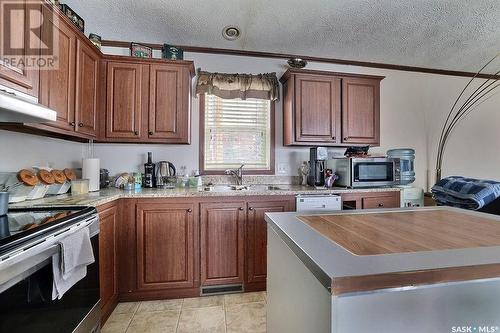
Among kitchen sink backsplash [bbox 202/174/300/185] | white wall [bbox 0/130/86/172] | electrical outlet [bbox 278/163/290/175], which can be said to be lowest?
kitchen sink backsplash [bbox 202/174/300/185]

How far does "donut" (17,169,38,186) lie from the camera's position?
1578mm

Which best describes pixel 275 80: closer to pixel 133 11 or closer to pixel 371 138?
pixel 371 138

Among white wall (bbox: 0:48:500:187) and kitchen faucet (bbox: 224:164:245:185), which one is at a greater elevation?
white wall (bbox: 0:48:500:187)

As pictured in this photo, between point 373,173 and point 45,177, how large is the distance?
2.96 m

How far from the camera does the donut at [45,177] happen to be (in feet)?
→ 5.63

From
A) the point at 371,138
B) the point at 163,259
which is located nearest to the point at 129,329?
the point at 163,259

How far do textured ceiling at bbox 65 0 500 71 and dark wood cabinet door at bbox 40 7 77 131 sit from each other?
0.53 m

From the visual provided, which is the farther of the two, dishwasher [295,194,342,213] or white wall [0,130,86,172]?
dishwasher [295,194,342,213]

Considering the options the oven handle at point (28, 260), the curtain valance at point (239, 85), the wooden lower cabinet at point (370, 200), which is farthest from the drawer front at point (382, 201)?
the oven handle at point (28, 260)

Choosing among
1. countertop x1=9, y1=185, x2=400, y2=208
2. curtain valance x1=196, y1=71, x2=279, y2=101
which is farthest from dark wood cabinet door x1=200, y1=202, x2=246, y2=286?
curtain valance x1=196, y1=71, x2=279, y2=101

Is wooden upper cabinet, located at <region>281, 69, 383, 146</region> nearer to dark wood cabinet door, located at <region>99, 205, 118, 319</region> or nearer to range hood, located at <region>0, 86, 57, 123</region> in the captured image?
dark wood cabinet door, located at <region>99, 205, 118, 319</region>

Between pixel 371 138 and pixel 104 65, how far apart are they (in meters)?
2.96

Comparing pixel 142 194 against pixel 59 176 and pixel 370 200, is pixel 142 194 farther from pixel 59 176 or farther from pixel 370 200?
pixel 370 200

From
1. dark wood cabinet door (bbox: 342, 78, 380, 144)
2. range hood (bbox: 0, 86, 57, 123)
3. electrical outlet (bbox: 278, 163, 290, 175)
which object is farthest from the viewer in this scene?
electrical outlet (bbox: 278, 163, 290, 175)
